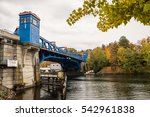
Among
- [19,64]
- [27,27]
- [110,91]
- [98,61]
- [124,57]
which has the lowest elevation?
[110,91]

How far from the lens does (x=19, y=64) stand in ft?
121

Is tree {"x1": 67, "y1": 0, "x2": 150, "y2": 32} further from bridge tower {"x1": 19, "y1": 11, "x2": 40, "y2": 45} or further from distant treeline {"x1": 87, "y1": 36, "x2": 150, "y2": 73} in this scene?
distant treeline {"x1": 87, "y1": 36, "x2": 150, "y2": 73}

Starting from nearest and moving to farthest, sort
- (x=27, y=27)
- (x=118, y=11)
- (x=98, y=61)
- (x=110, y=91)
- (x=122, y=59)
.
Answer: (x=118, y=11) → (x=110, y=91) → (x=27, y=27) → (x=122, y=59) → (x=98, y=61)

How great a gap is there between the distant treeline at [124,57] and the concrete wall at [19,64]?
5833 cm

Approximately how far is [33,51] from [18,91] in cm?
1164

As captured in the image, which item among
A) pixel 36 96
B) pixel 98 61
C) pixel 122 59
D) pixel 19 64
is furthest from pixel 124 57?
pixel 36 96

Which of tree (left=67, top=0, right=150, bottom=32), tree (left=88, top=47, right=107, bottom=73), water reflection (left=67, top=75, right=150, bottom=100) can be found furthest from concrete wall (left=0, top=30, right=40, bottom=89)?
tree (left=88, top=47, right=107, bottom=73)

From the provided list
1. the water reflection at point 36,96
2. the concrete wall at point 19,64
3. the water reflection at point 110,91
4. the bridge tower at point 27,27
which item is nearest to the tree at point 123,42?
the water reflection at point 110,91

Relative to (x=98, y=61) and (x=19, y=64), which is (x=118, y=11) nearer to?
(x=19, y=64)

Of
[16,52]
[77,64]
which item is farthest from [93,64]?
[16,52]

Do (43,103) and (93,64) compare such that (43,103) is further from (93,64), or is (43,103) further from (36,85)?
(93,64)

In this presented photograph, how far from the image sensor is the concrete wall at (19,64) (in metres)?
33.1

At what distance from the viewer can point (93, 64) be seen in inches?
4363

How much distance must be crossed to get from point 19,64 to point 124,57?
72.3 metres
